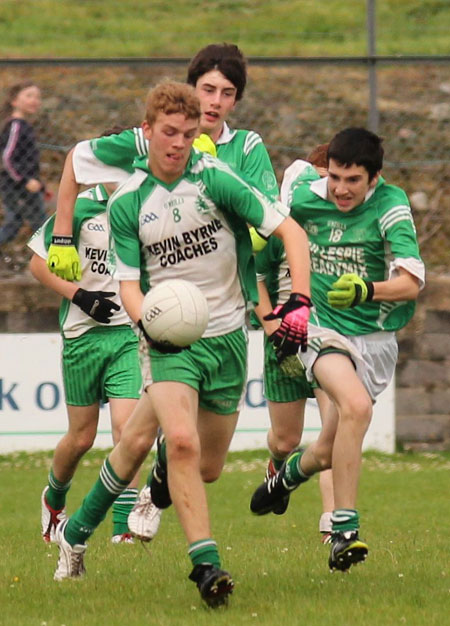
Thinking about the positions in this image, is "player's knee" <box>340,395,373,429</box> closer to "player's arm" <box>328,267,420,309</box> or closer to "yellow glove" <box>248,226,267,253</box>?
"player's arm" <box>328,267,420,309</box>

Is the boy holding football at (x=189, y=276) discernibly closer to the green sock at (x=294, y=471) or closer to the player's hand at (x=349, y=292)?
the player's hand at (x=349, y=292)

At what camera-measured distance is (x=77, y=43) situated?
57.4 feet

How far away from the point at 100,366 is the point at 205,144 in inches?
73.8

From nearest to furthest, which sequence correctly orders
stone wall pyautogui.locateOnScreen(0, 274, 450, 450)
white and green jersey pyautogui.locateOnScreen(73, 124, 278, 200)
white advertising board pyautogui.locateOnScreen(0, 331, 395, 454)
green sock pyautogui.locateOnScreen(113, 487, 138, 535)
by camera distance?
1. white and green jersey pyautogui.locateOnScreen(73, 124, 278, 200)
2. green sock pyautogui.locateOnScreen(113, 487, 138, 535)
3. white advertising board pyautogui.locateOnScreen(0, 331, 395, 454)
4. stone wall pyautogui.locateOnScreen(0, 274, 450, 450)

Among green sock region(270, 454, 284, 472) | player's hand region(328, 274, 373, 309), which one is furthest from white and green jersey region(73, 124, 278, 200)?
green sock region(270, 454, 284, 472)

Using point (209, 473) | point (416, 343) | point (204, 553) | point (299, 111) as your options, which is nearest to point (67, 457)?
point (209, 473)

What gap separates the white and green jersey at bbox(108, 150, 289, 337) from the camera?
5.91 meters

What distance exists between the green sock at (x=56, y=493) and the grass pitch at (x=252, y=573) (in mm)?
264

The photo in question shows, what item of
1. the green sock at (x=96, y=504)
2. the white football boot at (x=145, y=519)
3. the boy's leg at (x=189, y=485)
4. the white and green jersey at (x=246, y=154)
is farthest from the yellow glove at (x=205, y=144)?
the white football boot at (x=145, y=519)

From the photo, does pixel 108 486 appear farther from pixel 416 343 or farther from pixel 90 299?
pixel 416 343

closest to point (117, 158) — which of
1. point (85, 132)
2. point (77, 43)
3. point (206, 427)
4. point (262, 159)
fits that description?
point (262, 159)

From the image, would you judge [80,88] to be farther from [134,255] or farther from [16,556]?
[134,255]

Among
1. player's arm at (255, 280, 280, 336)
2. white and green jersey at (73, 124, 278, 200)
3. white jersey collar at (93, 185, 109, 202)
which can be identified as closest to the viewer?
white and green jersey at (73, 124, 278, 200)

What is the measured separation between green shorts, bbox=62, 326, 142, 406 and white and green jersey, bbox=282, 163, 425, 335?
5.04ft
